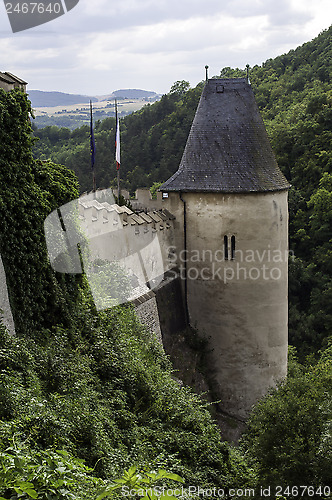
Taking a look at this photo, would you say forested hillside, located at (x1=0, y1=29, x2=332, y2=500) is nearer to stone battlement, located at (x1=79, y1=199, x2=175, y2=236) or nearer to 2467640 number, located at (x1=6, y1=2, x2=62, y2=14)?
stone battlement, located at (x1=79, y1=199, x2=175, y2=236)

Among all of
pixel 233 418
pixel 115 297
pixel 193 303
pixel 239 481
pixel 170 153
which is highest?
pixel 170 153

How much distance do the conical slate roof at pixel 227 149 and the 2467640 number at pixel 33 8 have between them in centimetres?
1050

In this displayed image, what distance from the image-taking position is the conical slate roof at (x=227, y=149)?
15320 millimetres

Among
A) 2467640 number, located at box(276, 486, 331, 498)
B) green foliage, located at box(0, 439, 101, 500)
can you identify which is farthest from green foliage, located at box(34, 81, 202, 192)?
green foliage, located at box(0, 439, 101, 500)

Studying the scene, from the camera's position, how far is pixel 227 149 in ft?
51.3

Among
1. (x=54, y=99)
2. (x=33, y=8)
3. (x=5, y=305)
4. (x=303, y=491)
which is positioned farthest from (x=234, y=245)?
(x=54, y=99)

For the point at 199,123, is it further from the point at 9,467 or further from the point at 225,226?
the point at 9,467

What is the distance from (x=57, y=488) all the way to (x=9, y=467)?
38cm

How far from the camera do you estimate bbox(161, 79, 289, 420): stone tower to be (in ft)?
50.4

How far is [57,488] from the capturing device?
14.0 ft

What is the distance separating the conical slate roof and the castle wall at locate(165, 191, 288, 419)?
34 centimetres

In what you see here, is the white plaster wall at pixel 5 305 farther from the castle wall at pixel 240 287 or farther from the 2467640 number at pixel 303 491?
the castle wall at pixel 240 287

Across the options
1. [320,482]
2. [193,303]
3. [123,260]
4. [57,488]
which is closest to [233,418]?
[193,303]

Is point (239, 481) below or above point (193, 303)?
below
